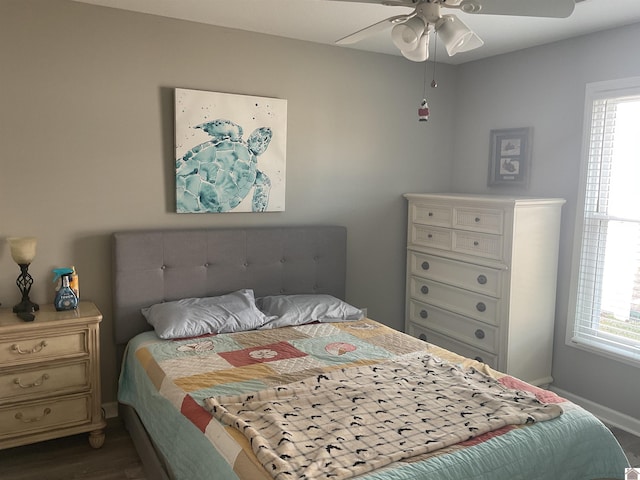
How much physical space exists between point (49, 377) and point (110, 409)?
2.04 ft

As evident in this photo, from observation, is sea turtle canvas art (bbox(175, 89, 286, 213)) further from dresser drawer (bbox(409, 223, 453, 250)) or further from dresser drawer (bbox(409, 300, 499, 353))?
dresser drawer (bbox(409, 300, 499, 353))

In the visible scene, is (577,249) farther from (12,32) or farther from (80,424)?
(12,32)

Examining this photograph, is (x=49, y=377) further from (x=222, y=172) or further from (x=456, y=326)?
(x=456, y=326)

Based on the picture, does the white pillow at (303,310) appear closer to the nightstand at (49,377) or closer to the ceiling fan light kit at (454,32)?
the nightstand at (49,377)

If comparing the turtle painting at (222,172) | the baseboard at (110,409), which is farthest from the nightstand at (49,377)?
the turtle painting at (222,172)

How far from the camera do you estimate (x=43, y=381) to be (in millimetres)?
2770

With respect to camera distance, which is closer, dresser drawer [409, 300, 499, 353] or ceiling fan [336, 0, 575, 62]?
ceiling fan [336, 0, 575, 62]

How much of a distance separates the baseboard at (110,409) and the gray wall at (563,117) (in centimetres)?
295

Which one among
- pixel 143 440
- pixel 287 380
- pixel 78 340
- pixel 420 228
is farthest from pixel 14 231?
pixel 420 228

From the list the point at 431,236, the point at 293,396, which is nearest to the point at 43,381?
the point at 293,396

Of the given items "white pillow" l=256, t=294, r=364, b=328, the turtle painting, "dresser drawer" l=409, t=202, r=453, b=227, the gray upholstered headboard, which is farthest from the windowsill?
the turtle painting

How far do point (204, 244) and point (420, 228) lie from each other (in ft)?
5.50

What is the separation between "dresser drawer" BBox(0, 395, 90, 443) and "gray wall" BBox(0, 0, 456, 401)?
410 mm

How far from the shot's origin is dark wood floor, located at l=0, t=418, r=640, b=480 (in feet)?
8.87
